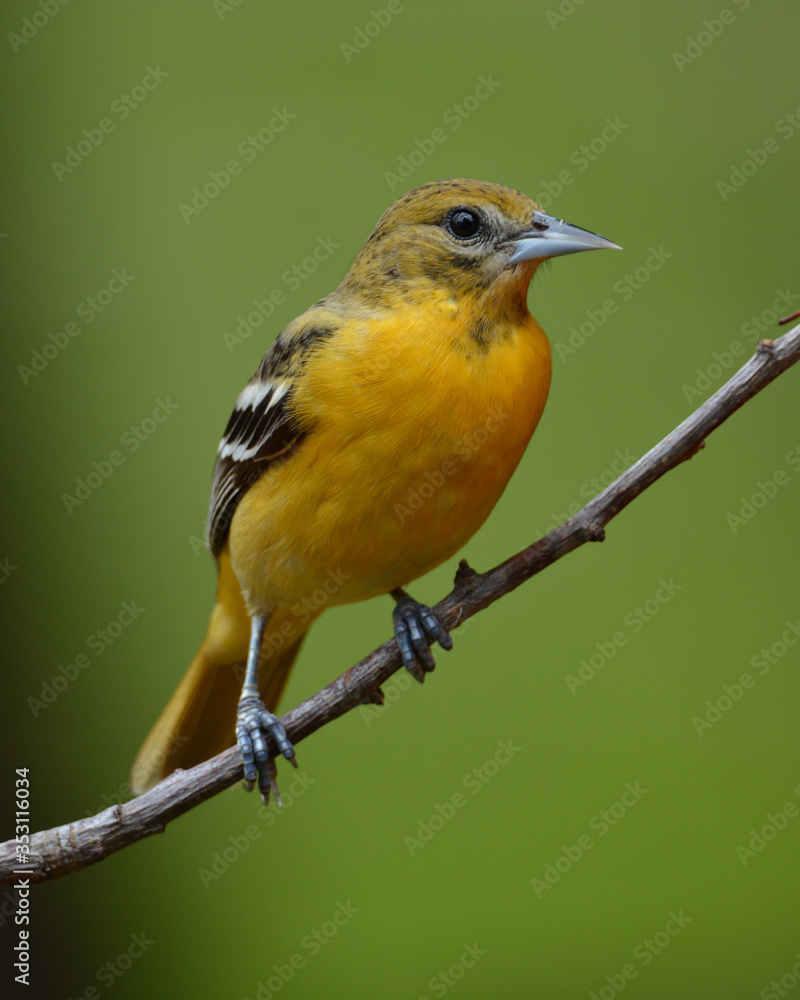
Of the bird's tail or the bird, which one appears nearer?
the bird

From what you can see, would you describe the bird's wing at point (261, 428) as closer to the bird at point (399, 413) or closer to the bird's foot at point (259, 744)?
the bird at point (399, 413)

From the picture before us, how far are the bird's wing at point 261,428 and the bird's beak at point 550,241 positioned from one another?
0.57 meters

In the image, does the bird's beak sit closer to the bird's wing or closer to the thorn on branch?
the bird's wing

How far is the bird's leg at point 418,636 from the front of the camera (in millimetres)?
2617

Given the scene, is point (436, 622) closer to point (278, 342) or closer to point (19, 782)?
point (278, 342)

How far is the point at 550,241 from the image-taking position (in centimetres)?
246

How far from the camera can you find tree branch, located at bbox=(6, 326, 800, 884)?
220 cm

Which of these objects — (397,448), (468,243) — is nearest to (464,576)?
(397,448)

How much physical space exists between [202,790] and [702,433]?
4.89 ft

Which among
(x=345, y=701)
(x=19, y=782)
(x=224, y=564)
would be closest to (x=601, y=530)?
(x=345, y=701)

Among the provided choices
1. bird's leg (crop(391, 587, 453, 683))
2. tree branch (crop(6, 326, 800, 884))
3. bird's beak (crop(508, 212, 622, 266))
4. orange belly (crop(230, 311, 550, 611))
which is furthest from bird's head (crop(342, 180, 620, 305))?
bird's leg (crop(391, 587, 453, 683))

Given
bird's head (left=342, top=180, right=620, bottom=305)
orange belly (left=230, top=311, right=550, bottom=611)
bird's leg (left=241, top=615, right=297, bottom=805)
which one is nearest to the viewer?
orange belly (left=230, top=311, right=550, bottom=611)

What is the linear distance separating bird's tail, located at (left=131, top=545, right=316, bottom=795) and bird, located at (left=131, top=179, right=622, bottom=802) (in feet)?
1.26

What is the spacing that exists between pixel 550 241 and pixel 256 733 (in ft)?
5.30
